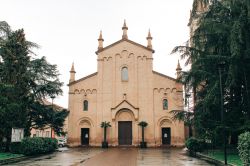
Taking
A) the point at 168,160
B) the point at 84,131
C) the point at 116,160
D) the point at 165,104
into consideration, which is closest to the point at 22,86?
the point at 116,160

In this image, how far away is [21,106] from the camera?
25250mm

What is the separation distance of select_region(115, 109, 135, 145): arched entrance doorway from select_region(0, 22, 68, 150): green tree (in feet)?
27.8

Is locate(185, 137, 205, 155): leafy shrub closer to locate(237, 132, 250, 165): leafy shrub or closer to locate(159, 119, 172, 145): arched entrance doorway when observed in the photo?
locate(159, 119, 172, 145): arched entrance doorway

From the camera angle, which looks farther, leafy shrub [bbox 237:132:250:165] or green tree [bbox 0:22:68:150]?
green tree [bbox 0:22:68:150]

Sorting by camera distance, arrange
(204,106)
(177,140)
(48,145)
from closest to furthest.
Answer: (204,106) → (48,145) → (177,140)

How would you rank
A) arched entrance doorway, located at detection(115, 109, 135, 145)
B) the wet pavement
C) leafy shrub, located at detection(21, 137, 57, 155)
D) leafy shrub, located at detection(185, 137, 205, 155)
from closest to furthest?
1. the wet pavement
2. leafy shrub, located at detection(21, 137, 57, 155)
3. leafy shrub, located at detection(185, 137, 205, 155)
4. arched entrance doorway, located at detection(115, 109, 135, 145)

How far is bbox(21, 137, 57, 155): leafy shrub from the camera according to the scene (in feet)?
78.5

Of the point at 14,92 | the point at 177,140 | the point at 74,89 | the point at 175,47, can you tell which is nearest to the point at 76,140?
the point at 74,89

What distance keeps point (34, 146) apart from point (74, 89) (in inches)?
662

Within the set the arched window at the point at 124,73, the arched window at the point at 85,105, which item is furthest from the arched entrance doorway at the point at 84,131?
the arched window at the point at 124,73

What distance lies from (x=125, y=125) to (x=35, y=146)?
54.2 feet

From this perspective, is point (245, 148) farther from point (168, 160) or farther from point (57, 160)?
point (57, 160)

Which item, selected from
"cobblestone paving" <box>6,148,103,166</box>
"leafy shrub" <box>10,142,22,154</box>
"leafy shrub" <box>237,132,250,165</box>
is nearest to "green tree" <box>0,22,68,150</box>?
"leafy shrub" <box>10,142,22,154</box>

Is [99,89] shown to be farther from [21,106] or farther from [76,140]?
[21,106]
